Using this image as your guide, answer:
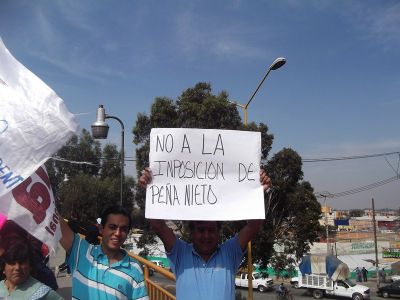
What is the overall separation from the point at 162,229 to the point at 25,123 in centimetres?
115

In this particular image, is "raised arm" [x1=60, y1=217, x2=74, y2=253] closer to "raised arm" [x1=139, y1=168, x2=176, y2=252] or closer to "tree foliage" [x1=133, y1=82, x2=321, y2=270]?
"raised arm" [x1=139, y1=168, x2=176, y2=252]

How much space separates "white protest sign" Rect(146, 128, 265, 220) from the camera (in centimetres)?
305

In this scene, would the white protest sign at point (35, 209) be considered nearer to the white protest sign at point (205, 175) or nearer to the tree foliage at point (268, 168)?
the white protest sign at point (205, 175)

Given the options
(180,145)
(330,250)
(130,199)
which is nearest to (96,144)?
(130,199)

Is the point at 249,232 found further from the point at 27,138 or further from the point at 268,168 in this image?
the point at 268,168

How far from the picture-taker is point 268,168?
21.0 m

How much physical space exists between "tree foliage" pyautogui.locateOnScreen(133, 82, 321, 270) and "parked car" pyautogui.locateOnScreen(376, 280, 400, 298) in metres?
14.4

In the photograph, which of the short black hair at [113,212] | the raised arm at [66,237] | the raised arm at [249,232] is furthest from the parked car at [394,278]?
the raised arm at [66,237]

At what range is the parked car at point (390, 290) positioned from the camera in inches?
1234

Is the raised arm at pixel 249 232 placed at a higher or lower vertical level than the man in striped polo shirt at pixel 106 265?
higher

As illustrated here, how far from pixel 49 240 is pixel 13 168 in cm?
46

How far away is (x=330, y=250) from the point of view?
146ft

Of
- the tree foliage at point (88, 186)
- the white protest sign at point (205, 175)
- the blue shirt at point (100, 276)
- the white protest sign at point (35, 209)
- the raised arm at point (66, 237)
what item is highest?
the tree foliage at point (88, 186)

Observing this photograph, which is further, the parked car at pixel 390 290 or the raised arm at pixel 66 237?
the parked car at pixel 390 290
